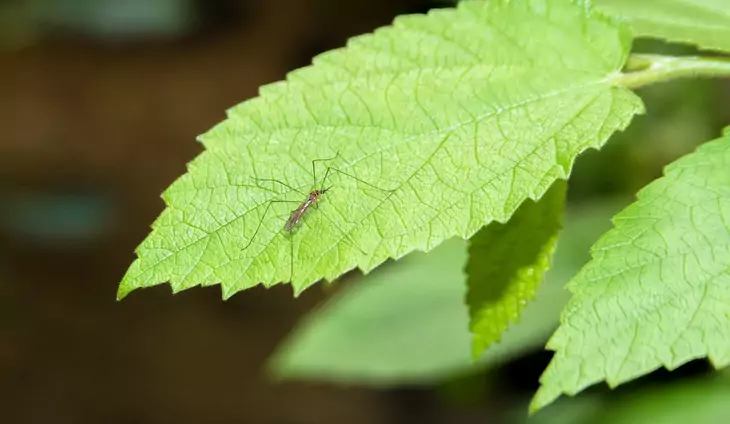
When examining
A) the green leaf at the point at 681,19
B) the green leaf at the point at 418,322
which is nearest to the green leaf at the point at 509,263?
the green leaf at the point at 681,19

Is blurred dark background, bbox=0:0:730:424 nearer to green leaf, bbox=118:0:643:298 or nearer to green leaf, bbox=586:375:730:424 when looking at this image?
green leaf, bbox=586:375:730:424

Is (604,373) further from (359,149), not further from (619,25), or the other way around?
(619,25)

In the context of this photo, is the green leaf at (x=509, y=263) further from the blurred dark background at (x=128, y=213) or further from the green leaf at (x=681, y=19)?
the blurred dark background at (x=128, y=213)

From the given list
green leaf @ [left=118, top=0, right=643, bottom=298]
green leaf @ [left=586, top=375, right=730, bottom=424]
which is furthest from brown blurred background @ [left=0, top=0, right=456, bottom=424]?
green leaf @ [left=118, top=0, right=643, bottom=298]

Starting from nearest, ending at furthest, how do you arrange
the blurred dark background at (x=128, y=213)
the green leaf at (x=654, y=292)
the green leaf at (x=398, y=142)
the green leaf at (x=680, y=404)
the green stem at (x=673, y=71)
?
the green leaf at (x=654, y=292)
the green leaf at (x=398, y=142)
the green stem at (x=673, y=71)
the green leaf at (x=680, y=404)
the blurred dark background at (x=128, y=213)

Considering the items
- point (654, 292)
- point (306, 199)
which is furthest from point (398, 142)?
point (654, 292)

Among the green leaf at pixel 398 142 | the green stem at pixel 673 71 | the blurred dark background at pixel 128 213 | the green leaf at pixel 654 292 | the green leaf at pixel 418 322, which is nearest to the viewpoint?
the green leaf at pixel 654 292
